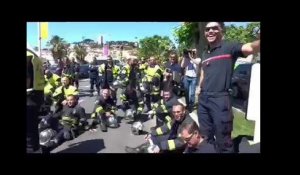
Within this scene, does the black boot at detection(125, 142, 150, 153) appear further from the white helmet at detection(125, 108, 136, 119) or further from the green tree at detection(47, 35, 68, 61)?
the green tree at detection(47, 35, 68, 61)

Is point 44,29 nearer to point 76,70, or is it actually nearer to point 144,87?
point 76,70

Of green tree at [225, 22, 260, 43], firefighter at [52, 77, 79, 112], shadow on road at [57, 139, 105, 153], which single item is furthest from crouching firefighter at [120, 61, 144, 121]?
green tree at [225, 22, 260, 43]

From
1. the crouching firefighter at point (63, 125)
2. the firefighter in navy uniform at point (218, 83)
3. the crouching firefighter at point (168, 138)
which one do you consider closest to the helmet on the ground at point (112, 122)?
the crouching firefighter at point (63, 125)

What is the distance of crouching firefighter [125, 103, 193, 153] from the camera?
23.3 feet

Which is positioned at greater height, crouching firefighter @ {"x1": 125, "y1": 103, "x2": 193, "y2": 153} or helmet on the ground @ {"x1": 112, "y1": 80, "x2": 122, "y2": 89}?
helmet on the ground @ {"x1": 112, "y1": 80, "x2": 122, "y2": 89}

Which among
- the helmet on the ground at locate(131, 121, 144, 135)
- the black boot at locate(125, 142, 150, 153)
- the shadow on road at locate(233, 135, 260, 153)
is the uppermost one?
the helmet on the ground at locate(131, 121, 144, 135)

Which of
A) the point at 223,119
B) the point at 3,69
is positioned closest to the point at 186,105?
the point at 223,119

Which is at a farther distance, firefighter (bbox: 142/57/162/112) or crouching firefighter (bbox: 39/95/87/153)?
firefighter (bbox: 142/57/162/112)

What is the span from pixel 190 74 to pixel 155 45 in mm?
744

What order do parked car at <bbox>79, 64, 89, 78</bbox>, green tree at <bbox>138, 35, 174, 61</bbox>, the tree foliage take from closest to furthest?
1. green tree at <bbox>138, 35, 174, 61</bbox>
2. the tree foliage
3. parked car at <bbox>79, 64, 89, 78</bbox>

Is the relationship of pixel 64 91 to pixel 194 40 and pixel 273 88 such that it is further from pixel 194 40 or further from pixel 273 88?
pixel 273 88

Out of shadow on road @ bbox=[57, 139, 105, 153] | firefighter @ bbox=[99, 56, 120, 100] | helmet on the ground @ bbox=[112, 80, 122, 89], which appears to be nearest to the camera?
shadow on road @ bbox=[57, 139, 105, 153]

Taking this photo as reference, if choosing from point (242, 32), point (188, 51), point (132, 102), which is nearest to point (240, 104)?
point (242, 32)

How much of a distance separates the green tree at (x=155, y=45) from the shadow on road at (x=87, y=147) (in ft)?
4.16
